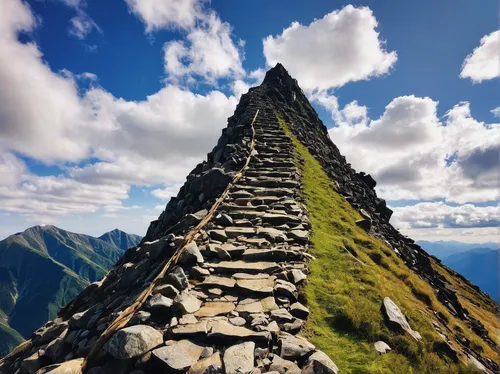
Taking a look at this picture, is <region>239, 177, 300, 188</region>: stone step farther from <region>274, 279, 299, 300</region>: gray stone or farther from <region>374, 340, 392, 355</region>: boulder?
<region>374, 340, 392, 355</region>: boulder

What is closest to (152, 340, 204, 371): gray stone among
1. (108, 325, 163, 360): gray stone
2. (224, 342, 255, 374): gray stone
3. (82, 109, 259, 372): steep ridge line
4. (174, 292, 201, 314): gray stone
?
(108, 325, 163, 360): gray stone

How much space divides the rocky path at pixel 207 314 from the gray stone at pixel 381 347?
1.88 metres

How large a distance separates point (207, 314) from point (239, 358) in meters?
1.98

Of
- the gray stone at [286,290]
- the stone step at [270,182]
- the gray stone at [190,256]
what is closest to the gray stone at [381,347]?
the gray stone at [286,290]

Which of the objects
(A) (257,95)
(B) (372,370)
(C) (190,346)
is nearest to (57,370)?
(C) (190,346)

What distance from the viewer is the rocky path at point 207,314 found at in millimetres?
5812

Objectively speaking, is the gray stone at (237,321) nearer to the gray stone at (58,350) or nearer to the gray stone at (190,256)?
the gray stone at (190,256)

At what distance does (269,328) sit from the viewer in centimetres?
661

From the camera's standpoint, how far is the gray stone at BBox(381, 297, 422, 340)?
8062mm

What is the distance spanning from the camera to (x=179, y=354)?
5.82 meters

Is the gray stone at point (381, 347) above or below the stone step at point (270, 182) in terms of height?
below

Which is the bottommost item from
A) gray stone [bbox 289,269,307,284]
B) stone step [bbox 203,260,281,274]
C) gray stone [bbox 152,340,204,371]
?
gray stone [bbox 152,340,204,371]

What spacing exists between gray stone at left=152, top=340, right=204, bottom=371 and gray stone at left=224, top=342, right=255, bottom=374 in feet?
2.21

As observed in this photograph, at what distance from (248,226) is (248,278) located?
4281 millimetres
